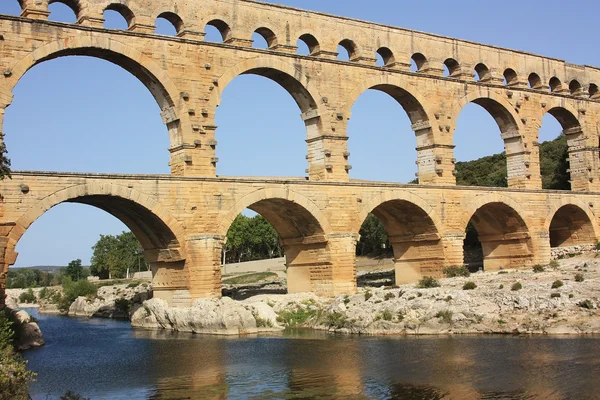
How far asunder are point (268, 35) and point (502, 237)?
15.3m

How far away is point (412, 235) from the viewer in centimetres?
3222

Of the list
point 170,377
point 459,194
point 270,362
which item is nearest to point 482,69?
point 459,194

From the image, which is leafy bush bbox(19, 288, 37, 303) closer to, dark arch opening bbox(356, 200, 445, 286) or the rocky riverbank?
the rocky riverbank

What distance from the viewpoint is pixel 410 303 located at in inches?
922

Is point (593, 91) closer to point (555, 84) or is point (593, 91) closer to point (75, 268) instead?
point (555, 84)

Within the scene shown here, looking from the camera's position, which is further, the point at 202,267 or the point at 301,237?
the point at 301,237

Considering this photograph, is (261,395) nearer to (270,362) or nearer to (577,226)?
(270,362)

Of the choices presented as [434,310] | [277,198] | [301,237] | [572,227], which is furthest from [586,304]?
[572,227]

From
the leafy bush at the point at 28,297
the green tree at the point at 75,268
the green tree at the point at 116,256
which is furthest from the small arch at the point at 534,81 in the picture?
the green tree at the point at 75,268

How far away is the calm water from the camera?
47.1 feet

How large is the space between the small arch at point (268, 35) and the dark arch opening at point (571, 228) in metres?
18.1

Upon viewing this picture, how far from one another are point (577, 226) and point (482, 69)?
32.9 ft

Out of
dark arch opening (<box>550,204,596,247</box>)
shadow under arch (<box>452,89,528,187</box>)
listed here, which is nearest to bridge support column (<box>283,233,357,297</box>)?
shadow under arch (<box>452,89,528,187</box>)

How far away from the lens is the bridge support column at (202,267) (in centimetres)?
2492
